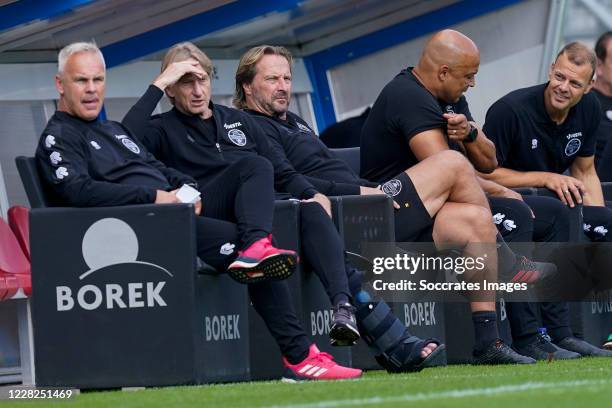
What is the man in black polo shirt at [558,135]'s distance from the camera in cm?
857

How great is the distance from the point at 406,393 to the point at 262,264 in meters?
1.04

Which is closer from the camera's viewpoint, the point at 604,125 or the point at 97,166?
the point at 97,166

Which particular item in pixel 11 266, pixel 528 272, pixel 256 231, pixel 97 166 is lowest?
pixel 528 272

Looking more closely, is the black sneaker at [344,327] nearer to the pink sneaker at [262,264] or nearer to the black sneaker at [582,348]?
the pink sneaker at [262,264]

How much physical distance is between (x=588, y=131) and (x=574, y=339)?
4.48ft

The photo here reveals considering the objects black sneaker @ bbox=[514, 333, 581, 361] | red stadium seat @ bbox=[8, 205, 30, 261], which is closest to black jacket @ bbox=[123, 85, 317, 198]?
black sneaker @ bbox=[514, 333, 581, 361]

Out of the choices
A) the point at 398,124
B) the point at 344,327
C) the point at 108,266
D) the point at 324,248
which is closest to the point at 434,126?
the point at 398,124

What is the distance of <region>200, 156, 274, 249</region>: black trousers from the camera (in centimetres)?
639

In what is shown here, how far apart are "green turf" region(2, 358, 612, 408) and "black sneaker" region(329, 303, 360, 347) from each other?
6.9 inches

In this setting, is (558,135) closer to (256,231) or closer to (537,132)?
(537,132)

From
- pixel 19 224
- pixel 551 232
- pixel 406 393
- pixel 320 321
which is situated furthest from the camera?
pixel 19 224

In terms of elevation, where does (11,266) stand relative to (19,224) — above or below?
below

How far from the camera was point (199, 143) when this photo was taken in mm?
7090

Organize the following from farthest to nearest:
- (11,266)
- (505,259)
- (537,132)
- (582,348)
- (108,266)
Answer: (537,132) < (11,266) < (582,348) < (505,259) < (108,266)
